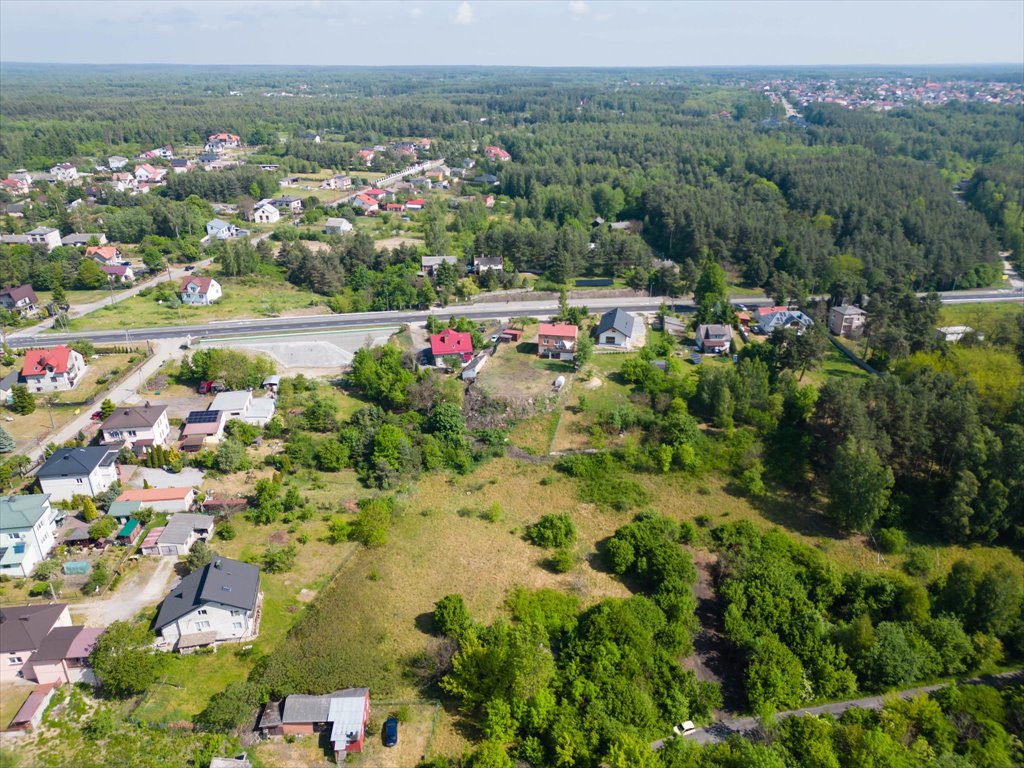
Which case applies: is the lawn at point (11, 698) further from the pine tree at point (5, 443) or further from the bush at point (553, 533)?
the bush at point (553, 533)

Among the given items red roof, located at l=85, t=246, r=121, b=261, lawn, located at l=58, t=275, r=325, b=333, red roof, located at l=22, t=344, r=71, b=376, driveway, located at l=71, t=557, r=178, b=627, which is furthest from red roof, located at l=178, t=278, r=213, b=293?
driveway, located at l=71, t=557, r=178, b=627

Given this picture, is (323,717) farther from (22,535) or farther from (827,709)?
(827,709)

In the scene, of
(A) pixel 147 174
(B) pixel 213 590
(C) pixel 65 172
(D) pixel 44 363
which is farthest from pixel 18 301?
(C) pixel 65 172

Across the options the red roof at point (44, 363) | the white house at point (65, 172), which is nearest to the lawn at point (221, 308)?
the red roof at point (44, 363)

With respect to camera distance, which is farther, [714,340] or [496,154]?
[496,154]

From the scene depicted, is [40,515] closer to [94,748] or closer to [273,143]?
[94,748]

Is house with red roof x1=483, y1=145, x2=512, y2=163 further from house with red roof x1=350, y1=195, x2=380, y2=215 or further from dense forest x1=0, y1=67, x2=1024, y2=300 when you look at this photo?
house with red roof x1=350, y1=195, x2=380, y2=215

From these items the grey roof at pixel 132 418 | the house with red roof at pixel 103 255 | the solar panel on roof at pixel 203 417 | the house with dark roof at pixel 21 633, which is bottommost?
the house with dark roof at pixel 21 633
